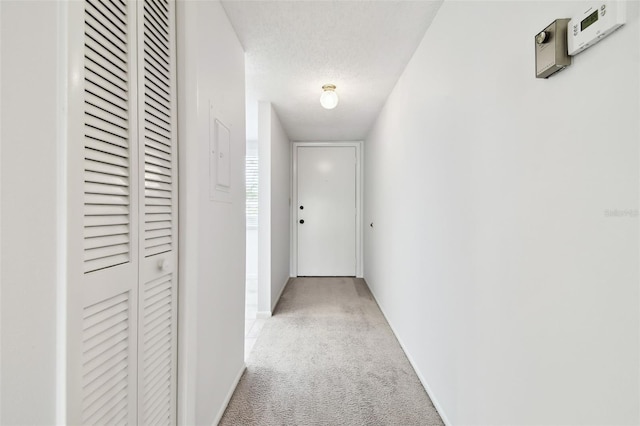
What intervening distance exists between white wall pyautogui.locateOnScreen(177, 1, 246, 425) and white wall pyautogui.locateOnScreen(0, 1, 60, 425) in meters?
0.66

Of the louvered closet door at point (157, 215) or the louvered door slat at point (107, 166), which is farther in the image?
the louvered closet door at point (157, 215)

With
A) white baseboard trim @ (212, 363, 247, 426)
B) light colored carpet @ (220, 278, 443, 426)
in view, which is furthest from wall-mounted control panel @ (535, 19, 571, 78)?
white baseboard trim @ (212, 363, 247, 426)

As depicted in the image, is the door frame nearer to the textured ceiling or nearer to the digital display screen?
the textured ceiling

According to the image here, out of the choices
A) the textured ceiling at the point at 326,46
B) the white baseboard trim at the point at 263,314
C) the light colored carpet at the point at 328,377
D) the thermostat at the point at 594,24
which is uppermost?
the textured ceiling at the point at 326,46

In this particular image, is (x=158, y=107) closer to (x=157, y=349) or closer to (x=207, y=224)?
(x=207, y=224)

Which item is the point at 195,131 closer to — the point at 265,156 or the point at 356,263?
the point at 265,156

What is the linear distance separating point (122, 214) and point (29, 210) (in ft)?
1.08

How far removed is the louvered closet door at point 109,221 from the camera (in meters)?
0.78

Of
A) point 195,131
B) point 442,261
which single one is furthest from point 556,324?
point 195,131

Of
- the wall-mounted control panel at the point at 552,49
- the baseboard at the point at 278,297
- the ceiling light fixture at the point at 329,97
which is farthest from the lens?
the baseboard at the point at 278,297

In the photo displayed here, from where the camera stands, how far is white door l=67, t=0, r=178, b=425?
28.0 inches

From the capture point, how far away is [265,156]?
3.44 m

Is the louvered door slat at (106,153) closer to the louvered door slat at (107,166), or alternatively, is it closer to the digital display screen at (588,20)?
the louvered door slat at (107,166)

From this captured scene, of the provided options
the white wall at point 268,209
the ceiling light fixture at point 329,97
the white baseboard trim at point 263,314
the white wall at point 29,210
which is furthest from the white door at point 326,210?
the white wall at point 29,210
